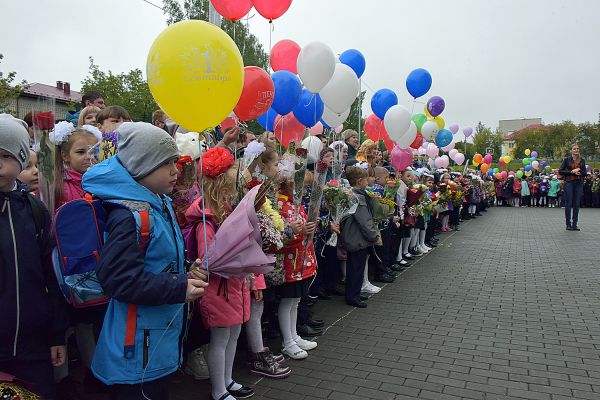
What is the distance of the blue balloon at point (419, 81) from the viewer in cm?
1105

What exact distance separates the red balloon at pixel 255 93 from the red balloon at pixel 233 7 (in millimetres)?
974

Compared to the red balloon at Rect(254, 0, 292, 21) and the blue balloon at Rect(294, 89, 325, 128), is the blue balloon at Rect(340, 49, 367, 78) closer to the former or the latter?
the blue balloon at Rect(294, 89, 325, 128)

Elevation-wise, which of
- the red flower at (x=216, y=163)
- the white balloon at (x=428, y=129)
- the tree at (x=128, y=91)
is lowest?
the red flower at (x=216, y=163)

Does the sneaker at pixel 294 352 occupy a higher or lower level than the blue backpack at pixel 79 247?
lower

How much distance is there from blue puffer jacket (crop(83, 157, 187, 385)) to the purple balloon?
39.0 ft

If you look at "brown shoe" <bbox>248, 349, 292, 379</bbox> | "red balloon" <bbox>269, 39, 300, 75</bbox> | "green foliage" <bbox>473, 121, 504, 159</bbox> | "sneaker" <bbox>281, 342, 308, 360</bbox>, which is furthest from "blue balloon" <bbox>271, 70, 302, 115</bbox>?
"green foliage" <bbox>473, 121, 504, 159</bbox>

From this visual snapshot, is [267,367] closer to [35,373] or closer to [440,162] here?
[35,373]

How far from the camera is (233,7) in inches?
241

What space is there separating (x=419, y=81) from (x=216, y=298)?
9110 mm

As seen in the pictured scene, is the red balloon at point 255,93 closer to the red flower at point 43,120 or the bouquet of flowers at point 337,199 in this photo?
the bouquet of flowers at point 337,199

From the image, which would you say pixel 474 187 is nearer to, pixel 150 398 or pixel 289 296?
pixel 289 296

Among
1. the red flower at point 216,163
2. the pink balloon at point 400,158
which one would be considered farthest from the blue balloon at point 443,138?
the red flower at point 216,163

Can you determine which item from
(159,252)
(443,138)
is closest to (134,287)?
(159,252)

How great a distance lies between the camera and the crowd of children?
2.25 metres
